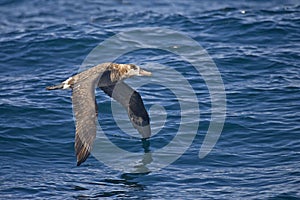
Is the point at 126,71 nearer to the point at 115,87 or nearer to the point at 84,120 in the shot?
the point at 115,87

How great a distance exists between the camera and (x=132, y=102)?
1287 centimetres

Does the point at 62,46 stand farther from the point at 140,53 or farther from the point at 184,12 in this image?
the point at 184,12

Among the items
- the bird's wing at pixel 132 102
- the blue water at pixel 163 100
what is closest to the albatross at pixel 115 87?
the bird's wing at pixel 132 102

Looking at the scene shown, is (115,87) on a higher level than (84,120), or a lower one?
higher

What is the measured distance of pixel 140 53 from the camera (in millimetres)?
17453

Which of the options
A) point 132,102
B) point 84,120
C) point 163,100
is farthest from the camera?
point 163,100

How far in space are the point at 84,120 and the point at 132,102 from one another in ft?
7.40

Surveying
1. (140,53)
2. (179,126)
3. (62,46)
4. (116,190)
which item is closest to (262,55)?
(140,53)

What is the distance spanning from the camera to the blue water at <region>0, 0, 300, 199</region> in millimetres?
11422

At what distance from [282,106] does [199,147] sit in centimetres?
261

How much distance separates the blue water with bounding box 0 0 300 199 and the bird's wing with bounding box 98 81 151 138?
0.43 m

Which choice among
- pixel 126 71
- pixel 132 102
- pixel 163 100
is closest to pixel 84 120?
pixel 132 102

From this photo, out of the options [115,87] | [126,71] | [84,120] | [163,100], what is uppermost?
[126,71]

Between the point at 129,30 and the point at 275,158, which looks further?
the point at 129,30
